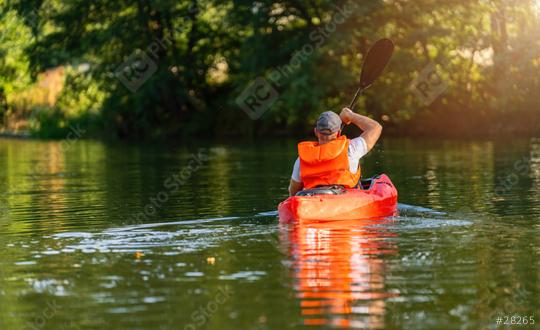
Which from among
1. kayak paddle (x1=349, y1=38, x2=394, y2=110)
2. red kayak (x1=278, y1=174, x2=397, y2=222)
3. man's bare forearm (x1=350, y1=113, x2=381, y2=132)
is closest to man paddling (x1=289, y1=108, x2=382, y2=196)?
red kayak (x1=278, y1=174, x2=397, y2=222)

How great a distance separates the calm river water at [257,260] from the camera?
25.6 feet

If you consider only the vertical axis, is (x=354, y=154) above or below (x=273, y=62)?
below

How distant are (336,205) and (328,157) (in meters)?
0.55

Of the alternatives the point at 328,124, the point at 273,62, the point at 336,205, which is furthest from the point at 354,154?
the point at 273,62

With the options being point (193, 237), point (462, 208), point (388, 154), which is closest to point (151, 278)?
point (193, 237)

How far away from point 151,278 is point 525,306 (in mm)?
3098

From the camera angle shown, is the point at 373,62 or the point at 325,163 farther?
the point at 373,62

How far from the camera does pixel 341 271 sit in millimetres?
9359

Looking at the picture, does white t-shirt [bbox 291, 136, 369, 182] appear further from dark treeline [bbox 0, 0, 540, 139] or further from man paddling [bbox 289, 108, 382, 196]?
dark treeline [bbox 0, 0, 540, 139]

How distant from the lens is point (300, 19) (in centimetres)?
4425

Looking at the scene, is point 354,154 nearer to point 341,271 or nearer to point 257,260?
point 257,260

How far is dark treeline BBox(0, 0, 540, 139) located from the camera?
40.2 meters

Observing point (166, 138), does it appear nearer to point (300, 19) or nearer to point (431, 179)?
point (300, 19)

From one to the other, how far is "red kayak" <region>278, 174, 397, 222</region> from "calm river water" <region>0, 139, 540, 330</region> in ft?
0.59
